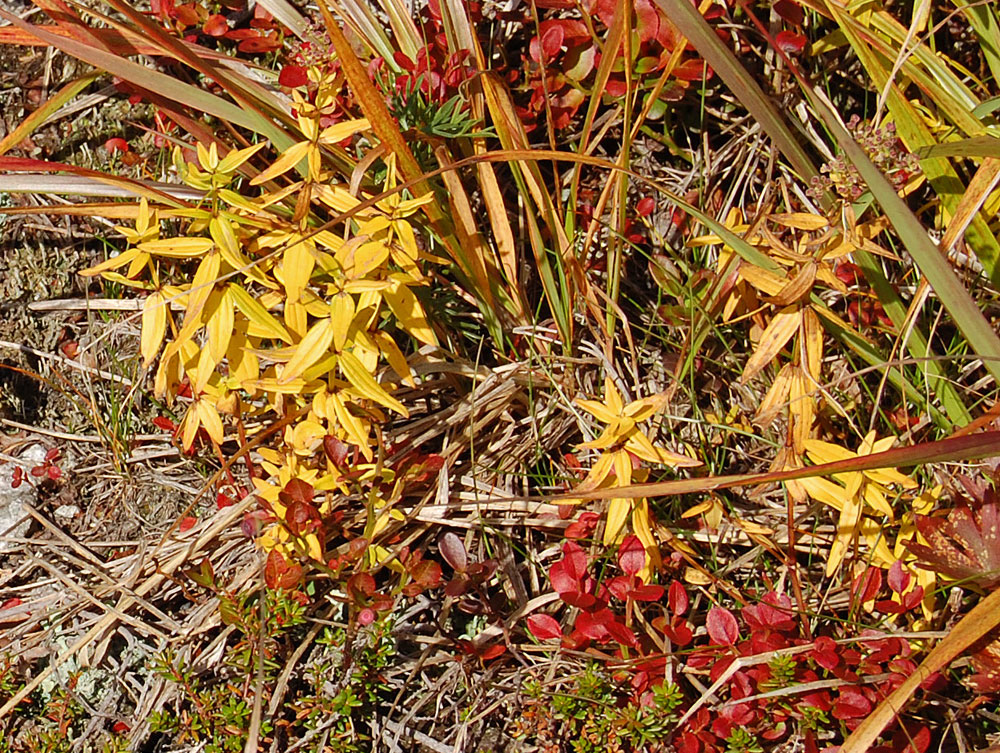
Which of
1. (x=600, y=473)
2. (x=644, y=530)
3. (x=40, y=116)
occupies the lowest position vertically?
(x=644, y=530)

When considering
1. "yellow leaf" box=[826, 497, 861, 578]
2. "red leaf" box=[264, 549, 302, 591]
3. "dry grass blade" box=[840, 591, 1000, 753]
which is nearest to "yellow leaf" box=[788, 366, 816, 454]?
"yellow leaf" box=[826, 497, 861, 578]

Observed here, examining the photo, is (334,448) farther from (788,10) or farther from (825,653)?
(788,10)

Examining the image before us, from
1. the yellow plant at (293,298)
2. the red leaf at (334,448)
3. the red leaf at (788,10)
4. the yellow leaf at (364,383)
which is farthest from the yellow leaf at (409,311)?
the red leaf at (788,10)

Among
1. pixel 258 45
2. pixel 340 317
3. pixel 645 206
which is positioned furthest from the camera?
pixel 258 45

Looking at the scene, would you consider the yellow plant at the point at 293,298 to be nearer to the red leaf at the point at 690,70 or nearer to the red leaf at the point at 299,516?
the red leaf at the point at 299,516

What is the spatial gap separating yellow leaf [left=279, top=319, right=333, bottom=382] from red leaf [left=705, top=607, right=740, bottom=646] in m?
0.73

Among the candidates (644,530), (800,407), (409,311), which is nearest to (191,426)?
(409,311)

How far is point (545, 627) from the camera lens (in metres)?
1.42

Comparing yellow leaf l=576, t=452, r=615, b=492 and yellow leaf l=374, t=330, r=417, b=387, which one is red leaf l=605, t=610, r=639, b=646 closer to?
yellow leaf l=576, t=452, r=615, b=492

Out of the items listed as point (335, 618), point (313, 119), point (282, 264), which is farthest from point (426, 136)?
point (335, 618)

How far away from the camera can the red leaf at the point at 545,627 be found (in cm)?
141

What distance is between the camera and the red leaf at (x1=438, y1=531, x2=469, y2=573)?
4.76 feet

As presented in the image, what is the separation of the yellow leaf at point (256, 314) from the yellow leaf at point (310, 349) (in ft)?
0.16

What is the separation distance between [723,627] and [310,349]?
2.49 ft
